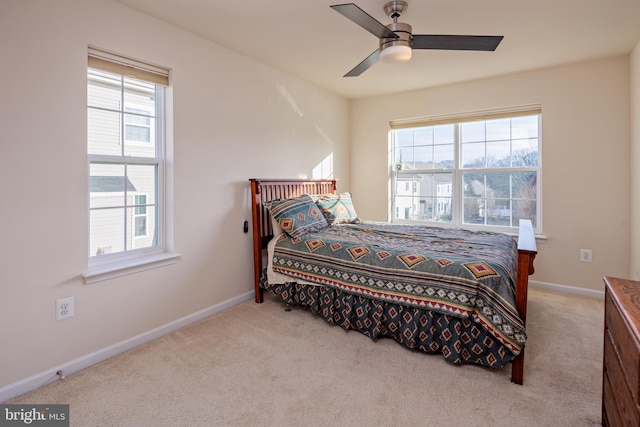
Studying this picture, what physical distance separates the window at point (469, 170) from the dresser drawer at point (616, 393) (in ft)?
8.42

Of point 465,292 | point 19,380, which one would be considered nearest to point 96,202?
point 19,380

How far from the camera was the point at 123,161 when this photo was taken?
235 cm

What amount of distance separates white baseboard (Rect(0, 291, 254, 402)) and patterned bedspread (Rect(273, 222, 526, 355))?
2.44ft

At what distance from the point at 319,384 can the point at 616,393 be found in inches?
52.6

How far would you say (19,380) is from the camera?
183cm

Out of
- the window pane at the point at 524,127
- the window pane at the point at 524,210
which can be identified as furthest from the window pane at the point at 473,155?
the window pane at the point at 524,210

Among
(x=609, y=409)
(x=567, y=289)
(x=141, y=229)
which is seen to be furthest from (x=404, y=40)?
(x=567, y=289)

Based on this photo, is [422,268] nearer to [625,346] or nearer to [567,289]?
[625,346]

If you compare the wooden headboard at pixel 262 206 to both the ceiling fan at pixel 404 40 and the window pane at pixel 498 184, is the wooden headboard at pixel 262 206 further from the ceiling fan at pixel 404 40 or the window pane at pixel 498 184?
the window pane at pixel 498 184

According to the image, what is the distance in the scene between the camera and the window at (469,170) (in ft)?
12.3

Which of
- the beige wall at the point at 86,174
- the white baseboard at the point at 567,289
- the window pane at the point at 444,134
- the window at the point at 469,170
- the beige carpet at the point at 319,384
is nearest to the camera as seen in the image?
the beige carpet at the point at 319,384

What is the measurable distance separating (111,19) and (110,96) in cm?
49

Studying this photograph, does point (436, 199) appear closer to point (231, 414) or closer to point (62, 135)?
point (231, 414)

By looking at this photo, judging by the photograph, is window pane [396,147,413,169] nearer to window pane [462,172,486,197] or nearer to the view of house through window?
window pane [462,172,486,197]
